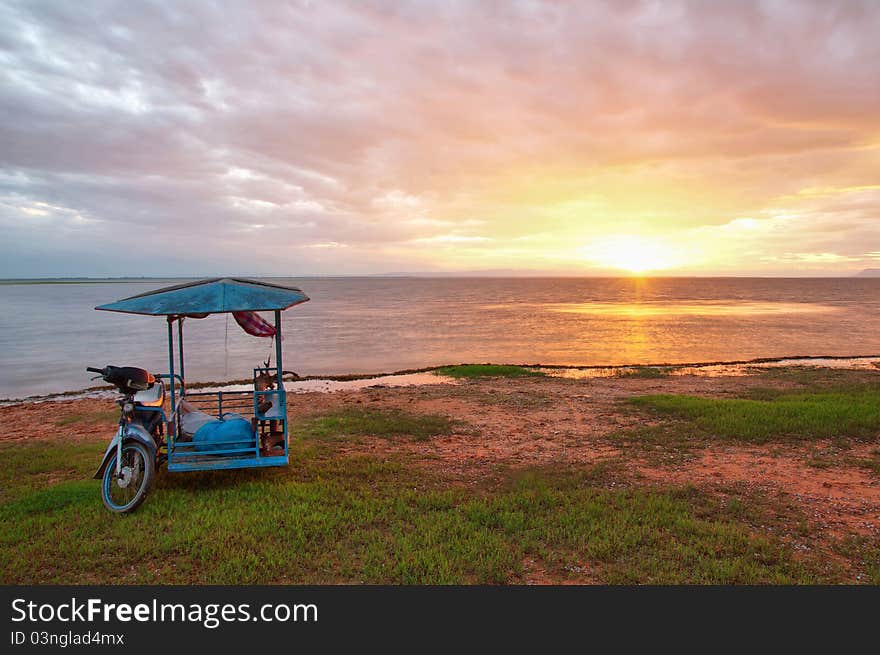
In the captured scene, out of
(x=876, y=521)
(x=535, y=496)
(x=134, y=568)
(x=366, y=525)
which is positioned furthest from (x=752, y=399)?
(x=134, y=568)

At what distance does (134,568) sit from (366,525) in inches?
106

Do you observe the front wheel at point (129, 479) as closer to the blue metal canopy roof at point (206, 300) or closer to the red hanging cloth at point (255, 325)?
the blue metal canopy roof at point (206, 300)

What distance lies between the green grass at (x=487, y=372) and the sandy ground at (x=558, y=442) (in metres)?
2.97

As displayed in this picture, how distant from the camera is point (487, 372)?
23.6 m

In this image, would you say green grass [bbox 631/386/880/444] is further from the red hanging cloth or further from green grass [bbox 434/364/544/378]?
the red hanging cloth

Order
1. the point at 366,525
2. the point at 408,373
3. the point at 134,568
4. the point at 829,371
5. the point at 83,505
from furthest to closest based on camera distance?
the point at 408,373, the point at 829,371, the point at 83,505, the point at 366,525, the point at 134,568

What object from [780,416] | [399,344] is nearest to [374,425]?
[780,416]

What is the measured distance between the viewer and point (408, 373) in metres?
25.0

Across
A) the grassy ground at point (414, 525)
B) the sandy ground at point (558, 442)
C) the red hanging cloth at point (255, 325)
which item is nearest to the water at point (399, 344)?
the sandy ground at point (558, 442)

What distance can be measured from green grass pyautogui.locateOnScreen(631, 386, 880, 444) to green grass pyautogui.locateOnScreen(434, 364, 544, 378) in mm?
7879

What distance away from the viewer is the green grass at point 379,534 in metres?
5.66

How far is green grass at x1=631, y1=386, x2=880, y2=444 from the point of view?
38.1ft
